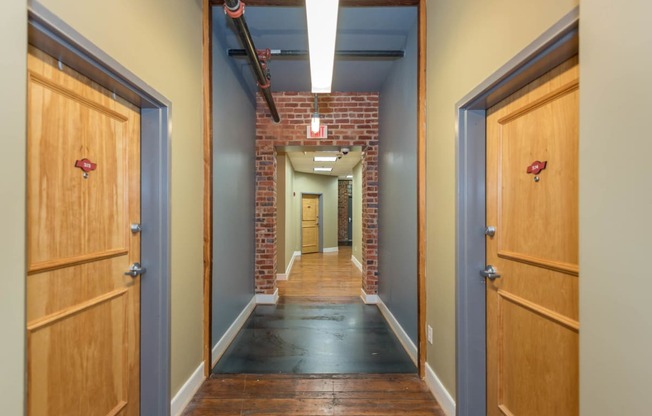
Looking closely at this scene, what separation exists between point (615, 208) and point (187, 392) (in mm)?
2446

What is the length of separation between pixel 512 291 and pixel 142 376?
6.97 feet

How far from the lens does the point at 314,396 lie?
2.05 m

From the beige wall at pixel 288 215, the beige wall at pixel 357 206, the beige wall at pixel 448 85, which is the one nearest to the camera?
the beige wall at pixel 448 85

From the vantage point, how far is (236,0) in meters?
1.78

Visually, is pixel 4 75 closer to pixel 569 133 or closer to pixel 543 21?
pixel 543 21

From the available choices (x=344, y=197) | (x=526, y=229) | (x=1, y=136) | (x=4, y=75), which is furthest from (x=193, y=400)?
(x=344, y=197)

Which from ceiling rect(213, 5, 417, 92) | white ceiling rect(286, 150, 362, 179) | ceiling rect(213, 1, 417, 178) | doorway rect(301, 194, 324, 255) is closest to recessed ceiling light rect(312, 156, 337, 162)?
white ceiling rect(286, 150, 362, 179)

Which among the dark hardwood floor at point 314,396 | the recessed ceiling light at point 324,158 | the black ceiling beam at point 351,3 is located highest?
the black ceiling beam at point 351,3

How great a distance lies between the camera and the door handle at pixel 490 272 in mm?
1615

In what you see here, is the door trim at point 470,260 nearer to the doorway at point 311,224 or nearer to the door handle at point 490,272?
the door handle at point 490,272

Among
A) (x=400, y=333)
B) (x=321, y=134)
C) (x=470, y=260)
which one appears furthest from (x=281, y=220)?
(x=470, y=260)

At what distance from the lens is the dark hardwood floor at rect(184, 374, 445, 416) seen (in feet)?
6.25

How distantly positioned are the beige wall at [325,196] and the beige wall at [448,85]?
20.9 feet

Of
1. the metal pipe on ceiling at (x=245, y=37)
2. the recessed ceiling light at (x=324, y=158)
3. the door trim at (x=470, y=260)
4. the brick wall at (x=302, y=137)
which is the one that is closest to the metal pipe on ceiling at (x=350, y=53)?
the metal pipe on ceiling at (x=245, y=37)
